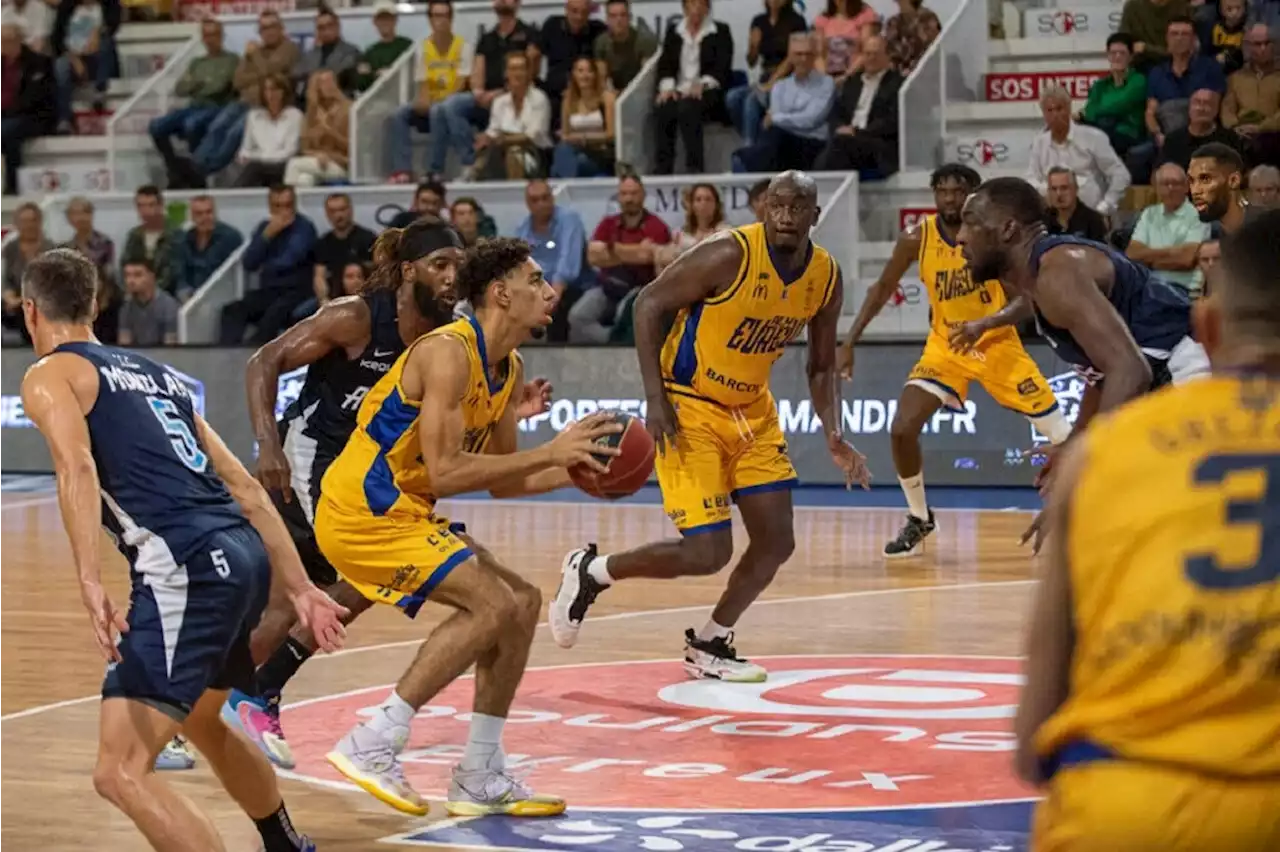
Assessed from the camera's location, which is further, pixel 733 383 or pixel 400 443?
pixel 733 383

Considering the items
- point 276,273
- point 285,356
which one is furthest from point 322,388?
point 276,273

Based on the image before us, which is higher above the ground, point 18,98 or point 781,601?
point 18,98

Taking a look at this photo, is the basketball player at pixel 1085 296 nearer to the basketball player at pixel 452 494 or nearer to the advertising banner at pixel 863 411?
the basketball player at pixel 452 494

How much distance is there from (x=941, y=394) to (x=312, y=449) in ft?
16.2

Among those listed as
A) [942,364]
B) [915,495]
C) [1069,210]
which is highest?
[1069,210]

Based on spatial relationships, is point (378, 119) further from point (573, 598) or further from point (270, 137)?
point (573, 598)

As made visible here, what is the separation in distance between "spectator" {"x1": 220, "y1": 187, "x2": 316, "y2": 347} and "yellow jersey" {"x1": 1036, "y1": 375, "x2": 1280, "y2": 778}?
47.3 ft

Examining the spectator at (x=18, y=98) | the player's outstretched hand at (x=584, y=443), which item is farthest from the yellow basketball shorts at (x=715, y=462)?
the spectator at (x=18, y=98)

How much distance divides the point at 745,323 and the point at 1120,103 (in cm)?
818

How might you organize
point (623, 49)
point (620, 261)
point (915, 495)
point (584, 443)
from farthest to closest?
point (623, 49)
point (620, 261)
point (915, 495)
point (584, 443)

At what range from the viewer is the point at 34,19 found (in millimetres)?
20922

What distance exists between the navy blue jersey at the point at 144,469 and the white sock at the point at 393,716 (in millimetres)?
1129

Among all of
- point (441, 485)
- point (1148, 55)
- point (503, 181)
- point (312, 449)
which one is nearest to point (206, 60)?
point (503, 181)

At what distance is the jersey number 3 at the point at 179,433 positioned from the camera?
4742mm
